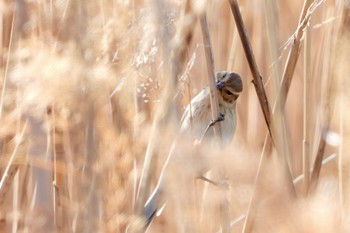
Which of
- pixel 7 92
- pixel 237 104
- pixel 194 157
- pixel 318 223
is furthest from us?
pixel 237 104

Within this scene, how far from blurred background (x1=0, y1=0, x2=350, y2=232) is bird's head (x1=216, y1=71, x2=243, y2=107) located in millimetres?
258

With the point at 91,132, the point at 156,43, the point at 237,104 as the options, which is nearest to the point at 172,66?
the point at 156,43

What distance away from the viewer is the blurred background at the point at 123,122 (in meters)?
0.87

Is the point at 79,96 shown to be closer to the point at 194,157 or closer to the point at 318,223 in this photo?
the point at 194,157

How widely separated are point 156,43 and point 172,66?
0.15 feet

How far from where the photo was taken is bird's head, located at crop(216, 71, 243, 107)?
5.35 ft

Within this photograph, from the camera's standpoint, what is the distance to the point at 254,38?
1.91 meters

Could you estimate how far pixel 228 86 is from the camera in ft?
5.49

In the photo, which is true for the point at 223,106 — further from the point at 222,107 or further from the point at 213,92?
the point at 213,92

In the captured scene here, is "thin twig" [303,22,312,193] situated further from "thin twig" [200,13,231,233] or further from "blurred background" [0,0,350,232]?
"thin twig" [200,13,231,233]

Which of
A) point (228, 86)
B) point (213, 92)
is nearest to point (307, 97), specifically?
point (213, 92)

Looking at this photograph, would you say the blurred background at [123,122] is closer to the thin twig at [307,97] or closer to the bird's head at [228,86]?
the thin twig at [307,97]

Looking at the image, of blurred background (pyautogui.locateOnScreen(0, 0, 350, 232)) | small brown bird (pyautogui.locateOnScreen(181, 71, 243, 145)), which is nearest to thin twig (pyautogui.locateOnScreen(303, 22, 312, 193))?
blurred background (pyautogui.locateOnScreen(0, 0, 350, 232))

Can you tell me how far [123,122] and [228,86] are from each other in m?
0.53
